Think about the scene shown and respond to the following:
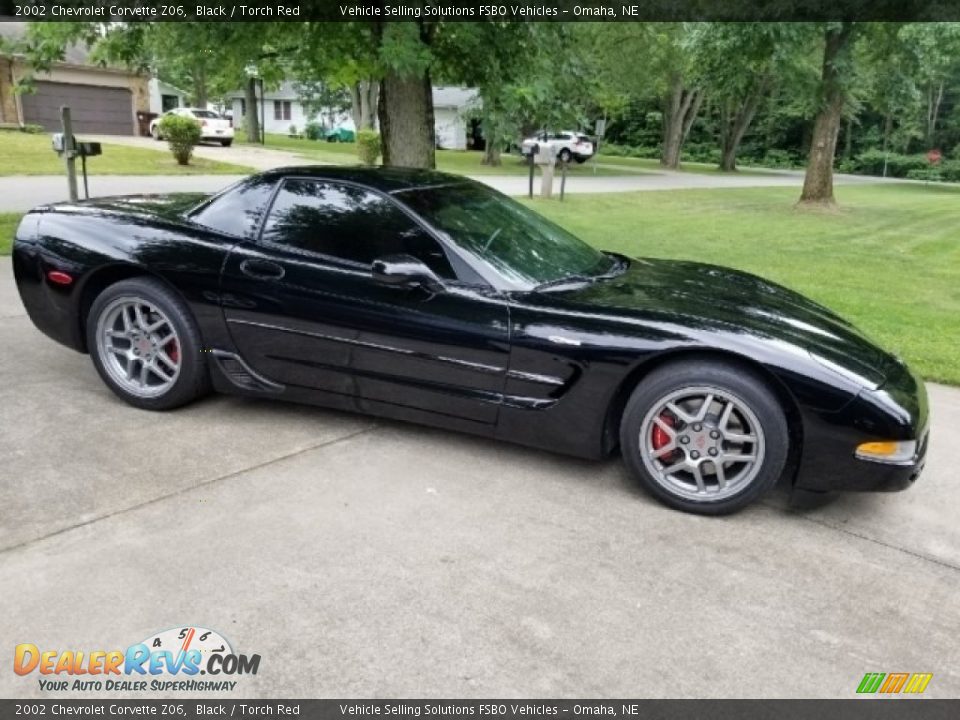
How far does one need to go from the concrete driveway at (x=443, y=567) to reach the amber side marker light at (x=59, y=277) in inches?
29.0

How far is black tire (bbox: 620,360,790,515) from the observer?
125 inches

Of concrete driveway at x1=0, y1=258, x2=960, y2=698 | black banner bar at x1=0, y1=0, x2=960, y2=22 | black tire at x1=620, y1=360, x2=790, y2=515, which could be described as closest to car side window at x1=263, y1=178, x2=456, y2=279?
concrete driveway at x1=0, y1=258, x2=960, y2=698

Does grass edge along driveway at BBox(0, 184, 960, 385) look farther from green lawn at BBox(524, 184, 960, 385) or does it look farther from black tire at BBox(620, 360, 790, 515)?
black tire at BBox(620, 360, 790, 515)

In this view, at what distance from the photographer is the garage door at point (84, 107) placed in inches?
1363

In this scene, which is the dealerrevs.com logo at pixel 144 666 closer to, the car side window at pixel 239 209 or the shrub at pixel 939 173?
the car side window at pixel 239 209

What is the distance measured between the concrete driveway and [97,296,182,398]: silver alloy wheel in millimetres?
289

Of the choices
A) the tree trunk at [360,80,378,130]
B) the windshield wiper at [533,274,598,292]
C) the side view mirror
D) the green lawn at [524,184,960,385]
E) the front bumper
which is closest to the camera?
the front bumper

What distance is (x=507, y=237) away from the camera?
4.04 m

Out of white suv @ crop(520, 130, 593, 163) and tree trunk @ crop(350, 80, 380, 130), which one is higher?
tree trunk @ crop(350, 80, 380, 130)

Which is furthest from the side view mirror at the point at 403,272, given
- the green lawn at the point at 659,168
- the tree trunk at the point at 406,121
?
the green lawn at the point at 659,168

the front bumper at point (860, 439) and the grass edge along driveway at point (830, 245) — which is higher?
the front bumper at point (860, 439)

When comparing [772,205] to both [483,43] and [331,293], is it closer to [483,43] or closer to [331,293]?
[483,43]

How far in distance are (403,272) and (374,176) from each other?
34.7 inches
